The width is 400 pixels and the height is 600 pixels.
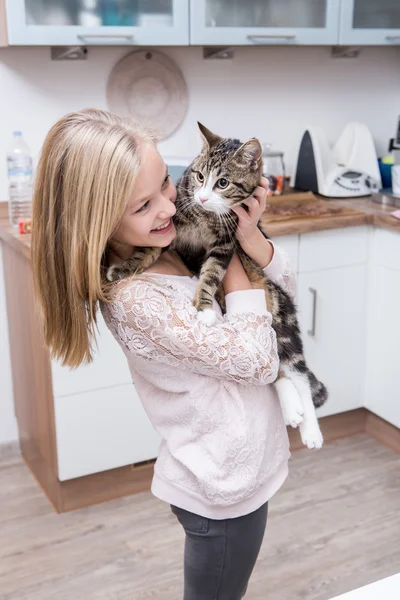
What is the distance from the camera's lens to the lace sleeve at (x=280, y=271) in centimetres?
148

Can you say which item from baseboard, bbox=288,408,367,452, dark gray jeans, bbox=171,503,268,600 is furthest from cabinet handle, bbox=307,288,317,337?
dark gray jeans, bbox=171,503,268,600

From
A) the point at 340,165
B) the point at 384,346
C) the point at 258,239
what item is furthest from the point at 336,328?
the point at 258,239

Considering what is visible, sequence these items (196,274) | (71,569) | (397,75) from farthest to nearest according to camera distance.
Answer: (397,75) < (71,569) < (196,274)

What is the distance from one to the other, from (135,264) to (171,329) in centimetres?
17

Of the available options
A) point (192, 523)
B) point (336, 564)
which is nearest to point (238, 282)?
point (192, 523)

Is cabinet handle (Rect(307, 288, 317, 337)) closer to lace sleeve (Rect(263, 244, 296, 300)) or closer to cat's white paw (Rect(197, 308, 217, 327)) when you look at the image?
lace sleeve (Rect(263, 244, 296, 300))

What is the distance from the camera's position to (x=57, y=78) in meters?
2.70

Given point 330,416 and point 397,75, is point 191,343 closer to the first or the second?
point 330,416

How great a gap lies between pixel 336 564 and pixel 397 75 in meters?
2.23

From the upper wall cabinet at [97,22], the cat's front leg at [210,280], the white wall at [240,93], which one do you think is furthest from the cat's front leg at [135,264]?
the white wall at [240,93]

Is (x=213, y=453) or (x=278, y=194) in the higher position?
(x=278, y=194)

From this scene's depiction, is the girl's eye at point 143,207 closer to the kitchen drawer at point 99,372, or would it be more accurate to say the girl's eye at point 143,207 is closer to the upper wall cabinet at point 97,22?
the kitchen drawer at point 99,372

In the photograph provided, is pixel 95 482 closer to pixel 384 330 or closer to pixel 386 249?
pixel 384 330

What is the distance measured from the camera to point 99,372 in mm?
2404
